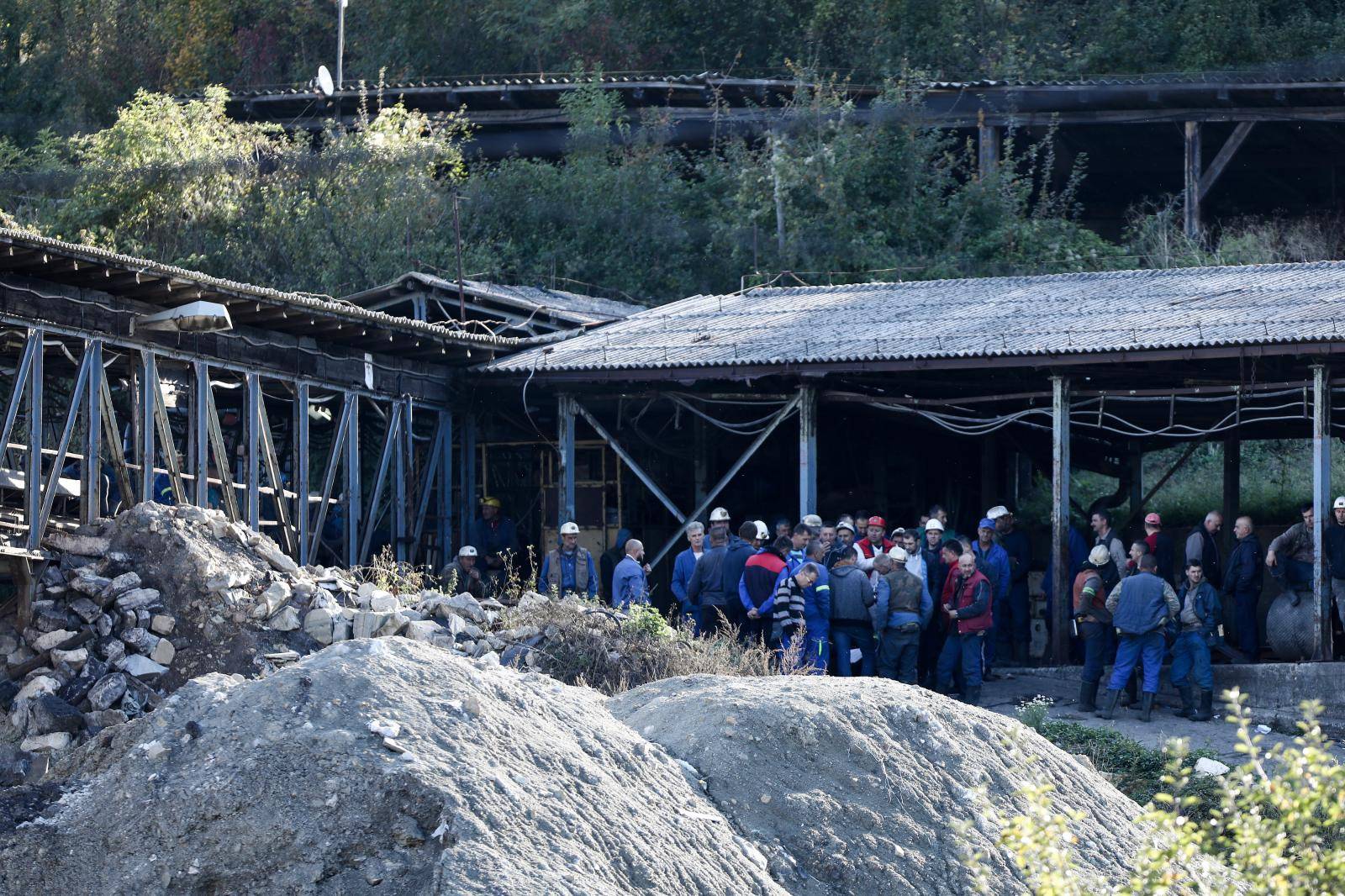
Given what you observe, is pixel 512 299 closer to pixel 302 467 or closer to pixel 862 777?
pixel 302 467

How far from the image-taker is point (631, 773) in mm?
9719

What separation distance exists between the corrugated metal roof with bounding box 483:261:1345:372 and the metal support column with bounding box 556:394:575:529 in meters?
0.58

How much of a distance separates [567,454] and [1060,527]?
557cm

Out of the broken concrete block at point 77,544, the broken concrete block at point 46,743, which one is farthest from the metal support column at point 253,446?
the broken concrete block at point 46,743

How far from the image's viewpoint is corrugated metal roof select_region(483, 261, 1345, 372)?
17.8 m

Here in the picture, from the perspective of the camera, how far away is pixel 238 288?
1680 centimetres

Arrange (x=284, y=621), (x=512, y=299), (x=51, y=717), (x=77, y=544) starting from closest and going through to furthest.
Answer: (x=51, y=717) → (x=77, y=544) → (x=284, y=621) → (x=512, y=299)

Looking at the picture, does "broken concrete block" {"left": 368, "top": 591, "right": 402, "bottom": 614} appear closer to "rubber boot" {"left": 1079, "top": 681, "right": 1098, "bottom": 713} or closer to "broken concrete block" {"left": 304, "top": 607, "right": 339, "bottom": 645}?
"broken concrete block" {"left": 304, "top": 607, "right": 339, "bottom": 645}

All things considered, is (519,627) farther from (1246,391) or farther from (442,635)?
(1246,391)

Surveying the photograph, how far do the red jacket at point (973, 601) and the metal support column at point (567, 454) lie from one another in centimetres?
534

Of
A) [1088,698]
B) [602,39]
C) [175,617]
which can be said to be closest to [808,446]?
[1088,698]

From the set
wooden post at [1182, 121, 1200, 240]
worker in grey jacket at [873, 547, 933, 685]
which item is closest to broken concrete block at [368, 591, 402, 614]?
worker in grey jacket at [873, 547, 933, 685]

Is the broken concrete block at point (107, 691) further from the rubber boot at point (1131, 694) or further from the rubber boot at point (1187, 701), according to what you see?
the rubber boot at point (1187, 701)

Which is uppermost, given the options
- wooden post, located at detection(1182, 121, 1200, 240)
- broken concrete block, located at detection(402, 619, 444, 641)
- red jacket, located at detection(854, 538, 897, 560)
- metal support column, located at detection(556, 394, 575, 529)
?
wooden post, located at detection(1182, 121, 1200, 240)
